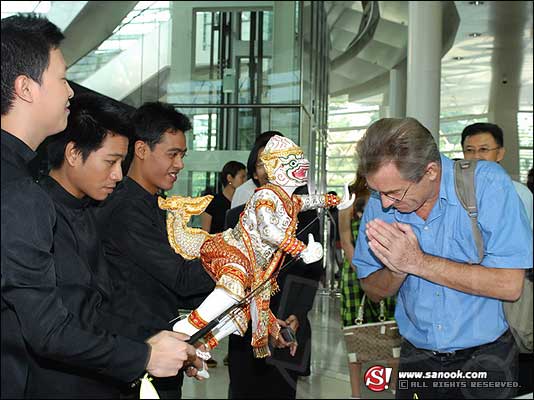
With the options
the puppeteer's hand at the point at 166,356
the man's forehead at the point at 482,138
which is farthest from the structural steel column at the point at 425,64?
the puppeteer's hand at the point at 166,356

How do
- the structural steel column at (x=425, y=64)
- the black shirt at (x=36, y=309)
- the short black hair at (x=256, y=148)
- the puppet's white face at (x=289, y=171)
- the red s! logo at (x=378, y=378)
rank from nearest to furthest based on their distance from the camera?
the black shirt at (x=36, y=309)
the puppet's white face at (x=289, y=171)
the red s! logo at (x=378, y=378)
the short black hair at (x=256, y=148)
the structural steel column at (x=425, y=64)

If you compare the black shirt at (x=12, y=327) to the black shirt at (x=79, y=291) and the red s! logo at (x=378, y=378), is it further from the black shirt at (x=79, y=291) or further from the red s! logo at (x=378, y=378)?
the red s! logo at (x=378, y=378)

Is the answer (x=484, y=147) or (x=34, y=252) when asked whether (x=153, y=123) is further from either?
(x=484, y=147)

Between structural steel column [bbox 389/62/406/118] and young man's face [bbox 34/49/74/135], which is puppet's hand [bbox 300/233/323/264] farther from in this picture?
structural steel column [bbox 389/62/406/118]

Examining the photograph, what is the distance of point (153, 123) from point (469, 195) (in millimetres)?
1025

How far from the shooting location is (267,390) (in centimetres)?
305

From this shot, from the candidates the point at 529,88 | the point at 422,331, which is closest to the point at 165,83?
the point at 422,331

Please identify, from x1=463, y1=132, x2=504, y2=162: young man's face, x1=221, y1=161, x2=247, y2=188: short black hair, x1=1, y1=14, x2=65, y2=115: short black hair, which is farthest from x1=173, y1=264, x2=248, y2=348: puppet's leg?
x1=221, y1=161, x2=247, y2=188: short black hair

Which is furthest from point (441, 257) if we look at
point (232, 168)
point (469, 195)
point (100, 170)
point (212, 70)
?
point (212, 70)

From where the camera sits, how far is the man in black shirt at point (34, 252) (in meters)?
1.47

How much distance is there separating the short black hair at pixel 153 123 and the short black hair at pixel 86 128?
1.10 ft

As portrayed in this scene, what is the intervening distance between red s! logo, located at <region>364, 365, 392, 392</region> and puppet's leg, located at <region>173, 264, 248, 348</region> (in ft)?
2.91

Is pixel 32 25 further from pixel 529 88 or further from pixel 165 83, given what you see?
pixel 529 88

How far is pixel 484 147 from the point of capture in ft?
13.8
